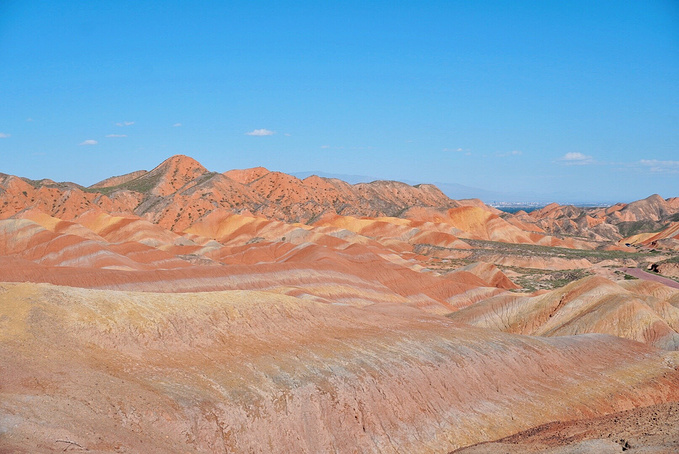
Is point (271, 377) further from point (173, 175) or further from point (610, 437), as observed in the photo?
point (173, 175)

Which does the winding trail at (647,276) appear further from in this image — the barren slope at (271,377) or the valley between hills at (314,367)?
the barren slope at (271,377)

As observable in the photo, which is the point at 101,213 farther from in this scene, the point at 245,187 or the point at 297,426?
the point at 297,426

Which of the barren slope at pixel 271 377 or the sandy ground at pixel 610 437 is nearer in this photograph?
the sandy ground at pixel 610 437

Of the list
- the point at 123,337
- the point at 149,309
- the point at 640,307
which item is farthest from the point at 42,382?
the point at 640,307

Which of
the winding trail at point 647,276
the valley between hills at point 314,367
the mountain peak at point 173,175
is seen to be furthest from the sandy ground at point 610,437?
the mountain peak at point 173,175

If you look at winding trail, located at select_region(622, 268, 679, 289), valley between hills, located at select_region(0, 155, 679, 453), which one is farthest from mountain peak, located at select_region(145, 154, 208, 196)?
winding trail, located at select_region(622, 268, 679, 289)

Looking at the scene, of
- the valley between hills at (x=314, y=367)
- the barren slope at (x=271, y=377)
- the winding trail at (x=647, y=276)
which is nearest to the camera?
the barren slope at (x=271, y=377)

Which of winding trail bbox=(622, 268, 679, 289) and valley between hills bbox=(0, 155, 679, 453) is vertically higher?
valley between hills bbox=(0, 155, 679, 453)

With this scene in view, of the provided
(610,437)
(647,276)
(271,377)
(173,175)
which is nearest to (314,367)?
(271,377)

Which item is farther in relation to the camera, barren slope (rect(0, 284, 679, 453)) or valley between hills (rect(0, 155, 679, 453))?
valley between hills (rect(0, 155, 679, 453))

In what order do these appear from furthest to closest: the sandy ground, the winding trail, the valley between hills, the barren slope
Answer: the winding trail, the valley between hills, the barren slope, the sandy ground

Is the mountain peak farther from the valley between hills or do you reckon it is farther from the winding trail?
the winding trail

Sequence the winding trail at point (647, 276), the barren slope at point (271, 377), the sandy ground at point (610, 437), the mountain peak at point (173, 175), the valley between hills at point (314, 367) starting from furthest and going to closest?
1. the mountain peak at point (173, 175)
2. the winding trail at point (647, 276)
3. the valley between hills at point (314, 367)
4. the barren slope at point (271, 377)
5. the sandy ground at point (610, 437)
